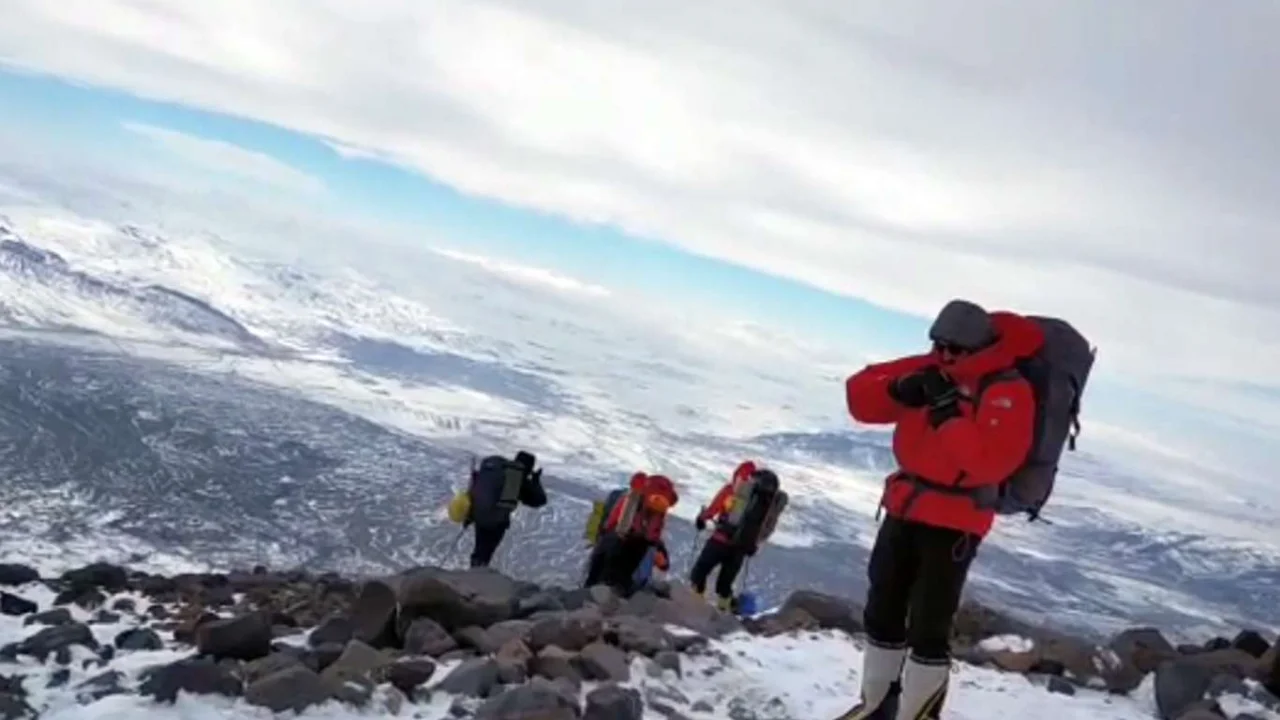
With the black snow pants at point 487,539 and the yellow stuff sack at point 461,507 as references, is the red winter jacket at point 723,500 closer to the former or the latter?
the black snow pants at point 487,539

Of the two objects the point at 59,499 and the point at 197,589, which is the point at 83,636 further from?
the point at 59,499

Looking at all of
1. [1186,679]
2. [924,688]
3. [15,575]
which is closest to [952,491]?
[924,688]

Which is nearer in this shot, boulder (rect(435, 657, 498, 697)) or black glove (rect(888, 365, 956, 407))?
black glove (rect(888, 365, 956, 407))

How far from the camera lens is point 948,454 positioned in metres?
7.27

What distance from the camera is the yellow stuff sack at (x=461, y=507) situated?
19719mm

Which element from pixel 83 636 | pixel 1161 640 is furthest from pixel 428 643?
pixel 1161 640

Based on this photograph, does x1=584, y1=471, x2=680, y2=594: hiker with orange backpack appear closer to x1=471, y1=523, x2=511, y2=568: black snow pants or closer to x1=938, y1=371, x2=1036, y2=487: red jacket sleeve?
x1=471, y1=523, x2=511, y2=568: black snow pants

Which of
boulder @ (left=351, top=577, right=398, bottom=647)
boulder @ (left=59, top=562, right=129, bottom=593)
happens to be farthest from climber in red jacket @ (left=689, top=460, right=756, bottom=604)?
boulder @ (left=59, top=562, right=129, bottom=593)

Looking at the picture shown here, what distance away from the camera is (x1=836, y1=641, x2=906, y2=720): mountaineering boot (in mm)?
8203

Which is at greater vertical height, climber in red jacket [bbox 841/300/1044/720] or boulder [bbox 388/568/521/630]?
climber in red jacket [bbox 841/300/1044/720]

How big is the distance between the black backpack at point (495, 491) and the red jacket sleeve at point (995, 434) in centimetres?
1349

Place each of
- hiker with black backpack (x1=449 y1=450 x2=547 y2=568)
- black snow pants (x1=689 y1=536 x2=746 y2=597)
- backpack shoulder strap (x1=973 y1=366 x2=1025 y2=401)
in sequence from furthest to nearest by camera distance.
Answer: hiker with black backpack (x1=449 y1=450 x2=547 y2=568)
black snow pants (x1=689 y1=536 x2=746 y2=597)
backpack shoulder strap (x1=973 y1=366 x2=1025 y2=401)

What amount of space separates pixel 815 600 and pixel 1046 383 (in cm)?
798

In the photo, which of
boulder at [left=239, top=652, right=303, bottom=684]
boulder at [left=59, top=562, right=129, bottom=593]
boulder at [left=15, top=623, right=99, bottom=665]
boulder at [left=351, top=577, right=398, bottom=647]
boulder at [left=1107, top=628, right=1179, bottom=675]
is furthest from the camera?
boulder at [left=59, top=562, right=129, bottom=593]
